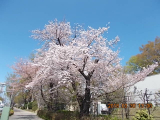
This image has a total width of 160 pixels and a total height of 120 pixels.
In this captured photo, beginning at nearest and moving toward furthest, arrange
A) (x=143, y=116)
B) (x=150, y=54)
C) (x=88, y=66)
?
(x=143, y=116) < (x=88, y=66) < (x=150, y=54)

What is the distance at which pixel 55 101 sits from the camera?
1344 centimetres

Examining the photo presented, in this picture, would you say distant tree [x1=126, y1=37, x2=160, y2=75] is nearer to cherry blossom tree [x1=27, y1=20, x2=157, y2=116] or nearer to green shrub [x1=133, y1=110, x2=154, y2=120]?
cherry blossom tree [x1=27, y1=20, x2=157, y2=116]

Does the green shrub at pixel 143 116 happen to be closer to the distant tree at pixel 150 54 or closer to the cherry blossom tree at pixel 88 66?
the cherry blossom tree at pixel 88 66

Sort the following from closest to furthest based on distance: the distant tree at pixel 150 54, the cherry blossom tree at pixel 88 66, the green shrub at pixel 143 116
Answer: the green shrub at pixel 143 116 → the cherry blossom tree at pixel 88 66 → the distant tree at pixel 150 54

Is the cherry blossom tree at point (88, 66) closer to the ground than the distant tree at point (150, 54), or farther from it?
closer to the ground

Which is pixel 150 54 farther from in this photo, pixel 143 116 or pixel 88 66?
pixel 143 116

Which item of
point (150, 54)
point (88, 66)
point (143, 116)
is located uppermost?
point (150, 54)

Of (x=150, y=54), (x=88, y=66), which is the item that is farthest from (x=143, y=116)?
(x=150, y=54)

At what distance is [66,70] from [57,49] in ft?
4.96

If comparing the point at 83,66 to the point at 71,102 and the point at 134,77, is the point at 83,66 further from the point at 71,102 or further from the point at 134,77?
the point at 71,102

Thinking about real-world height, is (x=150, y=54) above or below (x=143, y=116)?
above

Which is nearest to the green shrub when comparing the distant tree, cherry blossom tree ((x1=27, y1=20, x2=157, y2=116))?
cherry blossom tree ((x1=27, y1=20, x2=157, y2=116))

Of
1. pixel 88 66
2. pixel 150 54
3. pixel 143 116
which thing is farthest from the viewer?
pixel 150 54

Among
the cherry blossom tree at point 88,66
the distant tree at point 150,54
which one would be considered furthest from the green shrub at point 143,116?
the distant tree at point 150,54
